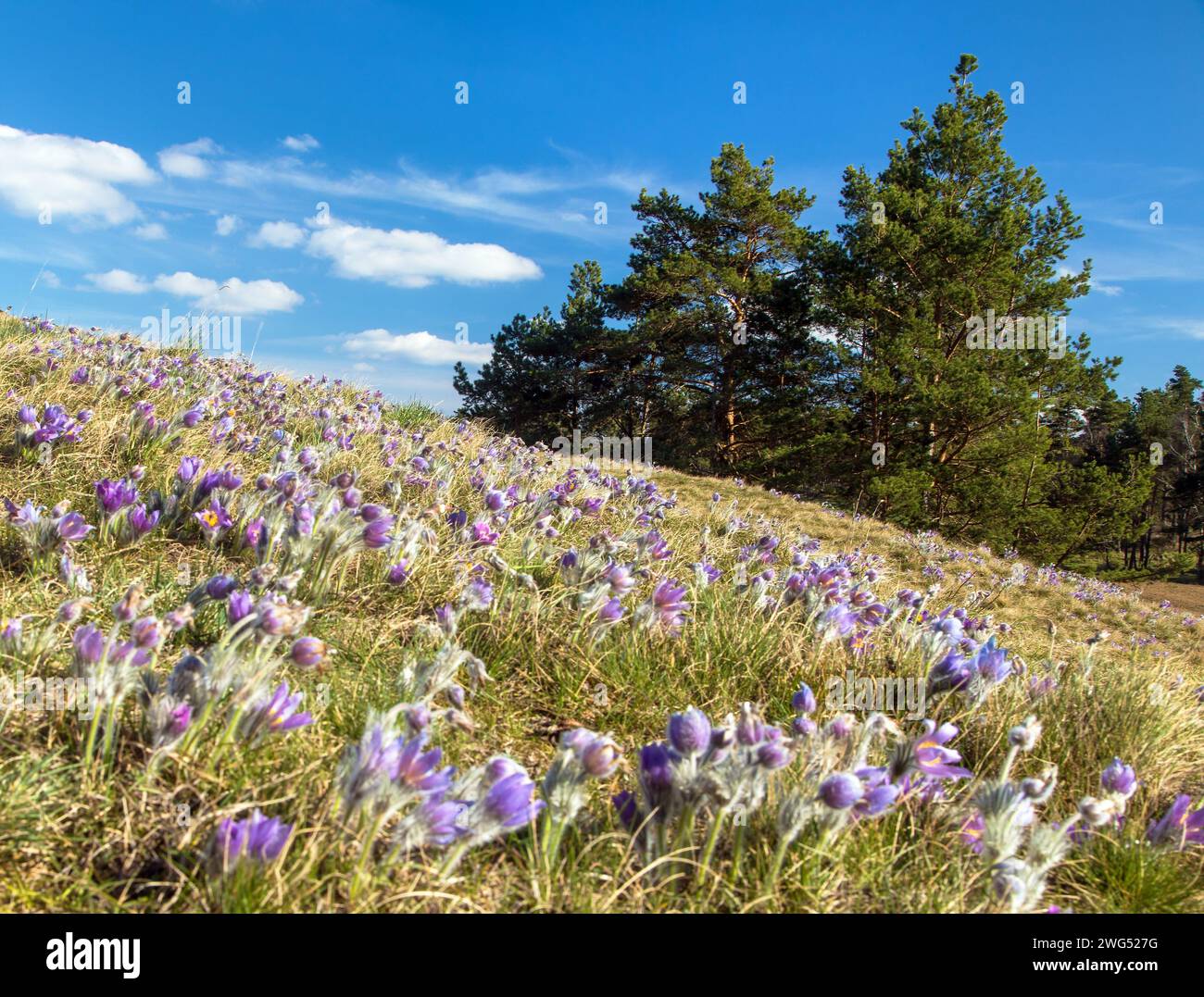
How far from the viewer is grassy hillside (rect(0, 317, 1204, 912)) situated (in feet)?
4.51

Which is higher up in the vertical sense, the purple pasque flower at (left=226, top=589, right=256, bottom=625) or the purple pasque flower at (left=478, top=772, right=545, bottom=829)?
the purple pasque flower at (left=226, top=589, right=256, bottom=625)

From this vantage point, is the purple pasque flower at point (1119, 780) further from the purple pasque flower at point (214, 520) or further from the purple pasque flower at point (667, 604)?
the purple pasque flower at point (214, 520)

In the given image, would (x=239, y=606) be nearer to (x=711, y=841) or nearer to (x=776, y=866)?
(x=711, y=841)

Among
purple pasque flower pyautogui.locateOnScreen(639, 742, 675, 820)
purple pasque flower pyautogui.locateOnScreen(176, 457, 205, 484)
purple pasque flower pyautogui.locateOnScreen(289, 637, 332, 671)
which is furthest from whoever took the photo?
purple pasque flower pyautogui.locateOnScreen(176, 457, 205, 484)

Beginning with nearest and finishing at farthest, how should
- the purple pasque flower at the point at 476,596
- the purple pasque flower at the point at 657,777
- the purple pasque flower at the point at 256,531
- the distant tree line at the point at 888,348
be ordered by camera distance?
the purple pasque flower at the point at 657,777 → the purple pasque flower at the point at 476,596 → the purple pasque flower at the point at 256,531 → the distant tree line at the point at 888,348

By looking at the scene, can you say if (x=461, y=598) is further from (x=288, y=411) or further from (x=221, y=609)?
(x=288, y=411)

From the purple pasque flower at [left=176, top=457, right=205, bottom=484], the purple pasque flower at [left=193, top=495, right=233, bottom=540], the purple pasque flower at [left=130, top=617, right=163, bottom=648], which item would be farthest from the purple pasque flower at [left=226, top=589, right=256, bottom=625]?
the purple pasque flower at [left=176, top=457, right=205, bottom=484]

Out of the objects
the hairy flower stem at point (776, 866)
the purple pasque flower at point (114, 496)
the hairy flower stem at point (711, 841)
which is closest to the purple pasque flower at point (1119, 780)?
the hairy flower stem at point (776, 866)

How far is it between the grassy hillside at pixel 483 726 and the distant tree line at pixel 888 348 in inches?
673

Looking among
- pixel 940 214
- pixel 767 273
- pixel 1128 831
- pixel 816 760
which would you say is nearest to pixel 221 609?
pixel 816 760

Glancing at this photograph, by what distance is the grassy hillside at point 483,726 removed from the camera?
1.38 meters

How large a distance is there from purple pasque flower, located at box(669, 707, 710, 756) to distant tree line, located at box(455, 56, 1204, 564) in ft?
60.6

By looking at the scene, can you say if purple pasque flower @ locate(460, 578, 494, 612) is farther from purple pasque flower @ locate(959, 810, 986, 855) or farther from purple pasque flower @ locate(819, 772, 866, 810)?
purple pasque flower @ locate(959, 810, 986, 855)

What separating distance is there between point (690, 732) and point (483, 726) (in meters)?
0.75
